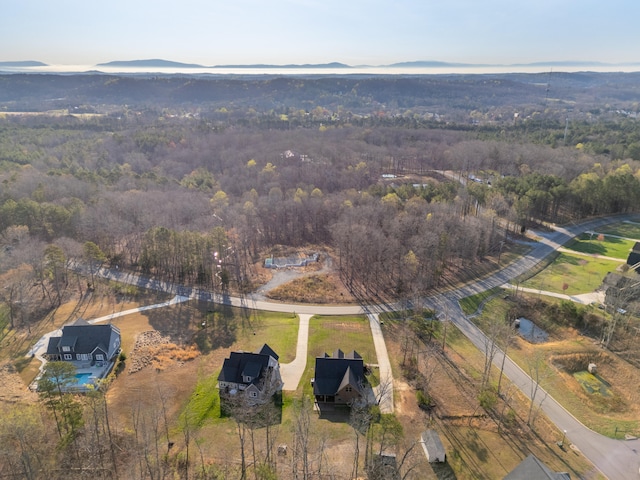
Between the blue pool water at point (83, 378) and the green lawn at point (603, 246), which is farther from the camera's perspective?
the green lawn at point (603, 246)

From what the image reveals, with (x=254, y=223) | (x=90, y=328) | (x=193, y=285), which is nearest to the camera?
(x=90, y=328)

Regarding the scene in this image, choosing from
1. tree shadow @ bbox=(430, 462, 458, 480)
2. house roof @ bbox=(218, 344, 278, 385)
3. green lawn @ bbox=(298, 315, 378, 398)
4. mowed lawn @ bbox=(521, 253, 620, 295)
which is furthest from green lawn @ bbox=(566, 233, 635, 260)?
house roof @ bbox=(218, 344, 278, 385)

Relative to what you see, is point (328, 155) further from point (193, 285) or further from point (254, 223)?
point (193, 285)

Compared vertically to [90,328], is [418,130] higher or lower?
higher

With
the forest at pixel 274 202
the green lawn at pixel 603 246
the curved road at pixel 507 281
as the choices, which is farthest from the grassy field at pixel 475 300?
the green lawn at pixel 603 246

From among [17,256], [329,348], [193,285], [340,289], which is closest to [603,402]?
[329,348]

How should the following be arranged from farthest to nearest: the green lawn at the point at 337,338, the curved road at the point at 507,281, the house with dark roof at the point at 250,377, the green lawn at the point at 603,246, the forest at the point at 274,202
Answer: the green lawn at the point at 603,246 < the forest at the point at 274,202 < the green lawn at the point at 337,338 < the house with dark roof at the point at 250,377 < the curved road at the point at 507,281

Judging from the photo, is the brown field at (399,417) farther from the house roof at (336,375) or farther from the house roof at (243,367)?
the house roof at (243,367)
